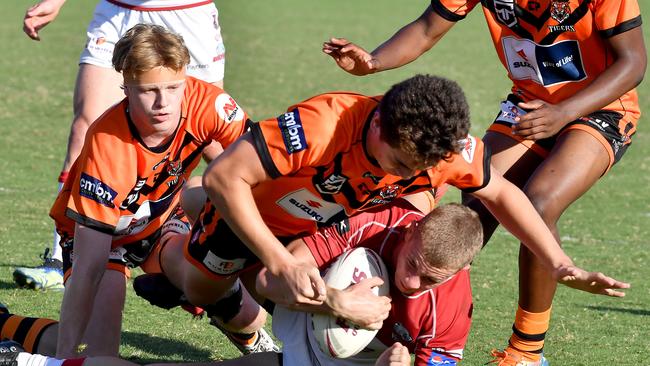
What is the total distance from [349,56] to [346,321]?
1.43 meters

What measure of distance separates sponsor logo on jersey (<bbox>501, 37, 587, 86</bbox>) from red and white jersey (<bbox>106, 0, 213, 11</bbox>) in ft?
6.82

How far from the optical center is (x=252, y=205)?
3961 millimetres

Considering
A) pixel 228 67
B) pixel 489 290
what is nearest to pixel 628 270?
pixel 489 290

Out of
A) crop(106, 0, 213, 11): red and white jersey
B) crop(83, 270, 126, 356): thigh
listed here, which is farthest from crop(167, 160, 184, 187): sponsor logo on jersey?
crop(106, 0, 213, 11): red and white jersey

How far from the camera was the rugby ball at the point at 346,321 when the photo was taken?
4203 millimetres

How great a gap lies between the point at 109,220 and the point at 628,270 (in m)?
3.83

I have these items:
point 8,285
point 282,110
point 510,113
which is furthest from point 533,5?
point 282,110

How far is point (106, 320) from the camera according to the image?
4.80m

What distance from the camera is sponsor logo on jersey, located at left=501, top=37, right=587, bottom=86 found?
524 cm

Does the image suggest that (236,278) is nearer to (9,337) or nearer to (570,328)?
(9,337)

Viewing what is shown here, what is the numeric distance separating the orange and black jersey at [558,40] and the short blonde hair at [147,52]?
5.53 ft

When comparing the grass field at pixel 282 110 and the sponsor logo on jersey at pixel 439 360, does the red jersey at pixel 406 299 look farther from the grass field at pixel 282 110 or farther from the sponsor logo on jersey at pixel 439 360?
the grass field at pixel 282 110

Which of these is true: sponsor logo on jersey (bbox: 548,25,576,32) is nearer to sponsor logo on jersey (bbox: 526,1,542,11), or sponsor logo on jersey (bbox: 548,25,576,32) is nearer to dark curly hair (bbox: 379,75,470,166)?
sponsor logo on jersey (bbox: 526,1,542,11)

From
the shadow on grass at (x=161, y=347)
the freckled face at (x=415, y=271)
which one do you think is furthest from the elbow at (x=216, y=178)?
the shadow on grass at (x=161, y=347)
